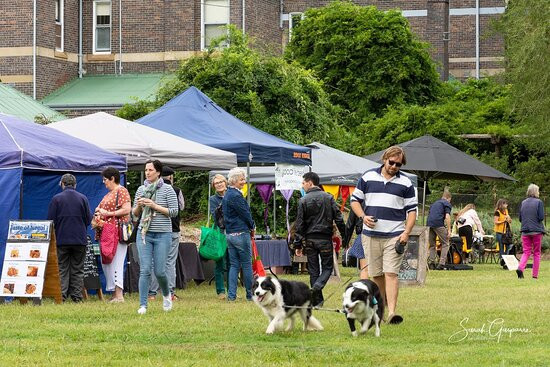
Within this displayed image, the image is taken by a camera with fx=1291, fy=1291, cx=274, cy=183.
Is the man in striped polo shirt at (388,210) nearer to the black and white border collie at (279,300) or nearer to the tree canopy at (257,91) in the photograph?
the black and white border collie at (279,300)

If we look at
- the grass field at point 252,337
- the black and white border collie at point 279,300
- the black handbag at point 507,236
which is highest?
the black and white border collie at point 279,300

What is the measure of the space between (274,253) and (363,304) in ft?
35.7

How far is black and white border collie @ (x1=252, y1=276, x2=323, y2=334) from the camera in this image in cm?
1315

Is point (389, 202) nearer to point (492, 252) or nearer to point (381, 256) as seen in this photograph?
point (381, 256)

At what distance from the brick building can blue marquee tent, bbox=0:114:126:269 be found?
2796 centimetres

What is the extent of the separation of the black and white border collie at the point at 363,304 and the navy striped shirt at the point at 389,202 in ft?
2.81

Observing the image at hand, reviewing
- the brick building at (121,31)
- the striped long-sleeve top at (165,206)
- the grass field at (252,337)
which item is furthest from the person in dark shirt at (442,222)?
the brick building at (121,31)

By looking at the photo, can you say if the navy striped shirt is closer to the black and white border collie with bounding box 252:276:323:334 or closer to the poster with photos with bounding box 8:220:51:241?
the black and white border collie with bounding box 252:276:323:334

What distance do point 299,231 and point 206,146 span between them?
5227 millimetres

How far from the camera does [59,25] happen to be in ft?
159

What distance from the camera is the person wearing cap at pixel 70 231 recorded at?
17406 millimetres

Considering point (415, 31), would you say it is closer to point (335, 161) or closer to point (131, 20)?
point (131, 20)

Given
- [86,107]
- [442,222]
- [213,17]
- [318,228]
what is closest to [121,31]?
[213,17]

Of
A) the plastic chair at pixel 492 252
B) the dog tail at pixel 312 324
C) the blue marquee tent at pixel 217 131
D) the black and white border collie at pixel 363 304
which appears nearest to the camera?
the black and white border collie at pixel 363 304
